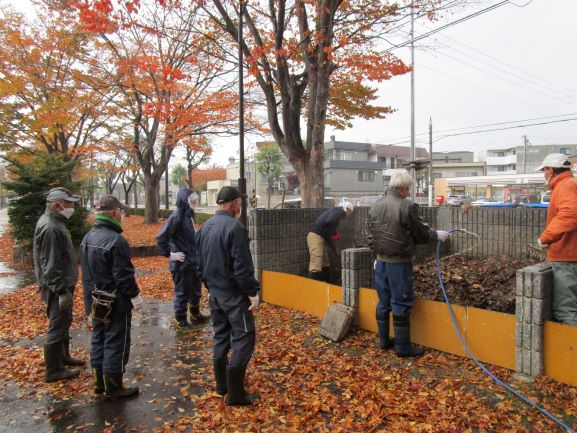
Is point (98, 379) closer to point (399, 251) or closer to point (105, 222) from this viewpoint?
point (105, 222)

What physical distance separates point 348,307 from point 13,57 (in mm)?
17639

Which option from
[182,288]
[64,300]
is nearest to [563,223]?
[182,288]

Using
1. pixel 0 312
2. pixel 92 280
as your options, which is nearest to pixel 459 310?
pixel 92 280

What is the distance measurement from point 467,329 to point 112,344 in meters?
3.52

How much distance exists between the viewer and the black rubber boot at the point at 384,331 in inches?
176

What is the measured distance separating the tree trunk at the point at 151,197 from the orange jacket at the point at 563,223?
70.1 feet

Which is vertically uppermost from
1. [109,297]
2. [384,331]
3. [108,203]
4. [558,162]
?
[558,162]

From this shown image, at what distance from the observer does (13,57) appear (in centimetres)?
1580

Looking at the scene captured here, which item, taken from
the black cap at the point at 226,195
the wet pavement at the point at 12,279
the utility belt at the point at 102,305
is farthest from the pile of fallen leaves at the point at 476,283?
the wet pavement at the point at 12,279

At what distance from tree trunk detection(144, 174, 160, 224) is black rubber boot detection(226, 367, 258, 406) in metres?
20.5

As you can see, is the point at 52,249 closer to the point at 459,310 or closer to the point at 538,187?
the point at 459,310

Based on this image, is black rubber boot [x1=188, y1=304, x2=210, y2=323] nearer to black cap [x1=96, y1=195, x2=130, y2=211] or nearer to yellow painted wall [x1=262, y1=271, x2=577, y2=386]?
yellow painted wall [x1=262, y1=271, x2=577, y2=386]

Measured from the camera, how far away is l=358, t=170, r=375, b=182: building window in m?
57.1

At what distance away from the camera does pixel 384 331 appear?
447 cm
